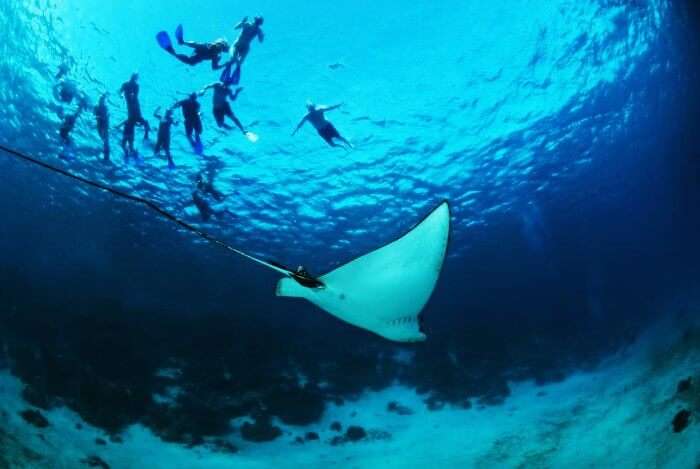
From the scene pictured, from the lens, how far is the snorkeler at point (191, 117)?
909cm

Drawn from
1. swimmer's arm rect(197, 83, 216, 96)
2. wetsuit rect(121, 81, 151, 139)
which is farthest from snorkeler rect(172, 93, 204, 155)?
wetsuit rect(121, 81, 151, 139)

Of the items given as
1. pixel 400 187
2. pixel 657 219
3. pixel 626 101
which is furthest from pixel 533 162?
pixel 657 219

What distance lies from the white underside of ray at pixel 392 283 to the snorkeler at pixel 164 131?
20.5 ft

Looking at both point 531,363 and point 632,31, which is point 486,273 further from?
point 632,31

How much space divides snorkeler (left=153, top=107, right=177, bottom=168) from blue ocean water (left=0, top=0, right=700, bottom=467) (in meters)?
0.16

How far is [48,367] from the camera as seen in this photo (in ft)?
45.4

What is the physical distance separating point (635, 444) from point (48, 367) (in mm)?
18903

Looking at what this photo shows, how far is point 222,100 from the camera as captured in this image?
29.5ft

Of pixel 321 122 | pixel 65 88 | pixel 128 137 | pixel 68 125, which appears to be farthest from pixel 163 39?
pixel 68 125

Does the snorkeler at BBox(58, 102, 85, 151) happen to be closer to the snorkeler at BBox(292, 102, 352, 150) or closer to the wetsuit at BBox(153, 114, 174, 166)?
the wetsuit at BBox(153, 114, 174, 166)

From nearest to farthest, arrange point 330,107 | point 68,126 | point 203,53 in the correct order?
point 203,53 → point 330,107 → point 68,126

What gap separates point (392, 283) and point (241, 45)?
18.6 ft

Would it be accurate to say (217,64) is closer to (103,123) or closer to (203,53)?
(203,53)

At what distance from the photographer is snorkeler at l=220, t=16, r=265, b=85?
8.38 meters
